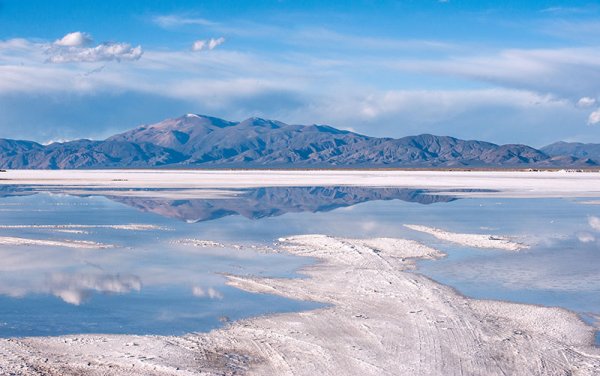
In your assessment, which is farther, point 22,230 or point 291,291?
point 22,230

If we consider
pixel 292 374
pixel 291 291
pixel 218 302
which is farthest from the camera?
pixel 291 291

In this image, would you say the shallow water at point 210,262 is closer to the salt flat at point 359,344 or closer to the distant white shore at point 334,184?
the salt flat at point 359,344

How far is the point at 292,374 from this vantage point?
1042 centimetres

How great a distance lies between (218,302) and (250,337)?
2767mm

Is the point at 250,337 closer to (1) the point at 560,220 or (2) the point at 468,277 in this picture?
(2) the point at 468,277

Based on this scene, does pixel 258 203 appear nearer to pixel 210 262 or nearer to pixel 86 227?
pixel 86 227

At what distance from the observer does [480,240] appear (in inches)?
959

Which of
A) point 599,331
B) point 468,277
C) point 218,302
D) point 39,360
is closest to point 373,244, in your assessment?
point 468,277

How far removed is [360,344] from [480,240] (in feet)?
44.0

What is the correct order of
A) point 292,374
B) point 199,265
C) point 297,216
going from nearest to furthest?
1. point 292,374
2. point 199,265
3. point 297,216

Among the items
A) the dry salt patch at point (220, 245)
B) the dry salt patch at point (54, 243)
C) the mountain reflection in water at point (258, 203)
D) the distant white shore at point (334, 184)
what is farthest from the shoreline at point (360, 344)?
the distant white shore at point (334, 184)

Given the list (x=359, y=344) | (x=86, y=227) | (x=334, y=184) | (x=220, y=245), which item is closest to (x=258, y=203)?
(x=86, y=227)

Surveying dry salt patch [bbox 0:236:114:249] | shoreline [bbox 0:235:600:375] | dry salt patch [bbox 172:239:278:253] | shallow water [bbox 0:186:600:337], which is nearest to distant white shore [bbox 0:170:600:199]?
shallow water [bbox 0:186:600:337]

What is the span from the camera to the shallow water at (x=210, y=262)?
46.1ft
